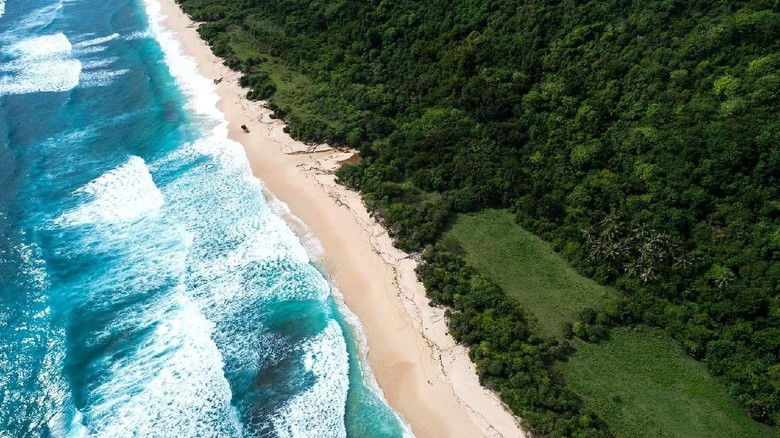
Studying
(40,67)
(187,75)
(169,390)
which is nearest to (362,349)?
(169,390)

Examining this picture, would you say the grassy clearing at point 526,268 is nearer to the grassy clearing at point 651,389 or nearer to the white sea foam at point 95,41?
the grassy clearing at point 651,389

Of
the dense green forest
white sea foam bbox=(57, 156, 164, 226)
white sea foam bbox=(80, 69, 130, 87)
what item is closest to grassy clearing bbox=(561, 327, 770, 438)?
the dense green forest

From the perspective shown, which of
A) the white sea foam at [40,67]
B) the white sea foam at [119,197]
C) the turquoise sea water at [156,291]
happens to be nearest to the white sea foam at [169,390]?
the turquoise sea water at [156,291]

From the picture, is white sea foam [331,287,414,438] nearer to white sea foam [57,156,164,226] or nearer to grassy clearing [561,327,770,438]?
grassy clearing [561,327,770,438]

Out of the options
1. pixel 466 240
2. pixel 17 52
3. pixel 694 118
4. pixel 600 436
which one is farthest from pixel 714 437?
pixel 17 52

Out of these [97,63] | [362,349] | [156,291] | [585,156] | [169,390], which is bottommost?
[169,390]

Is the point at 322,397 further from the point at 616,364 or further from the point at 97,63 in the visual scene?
the point at 97,63
